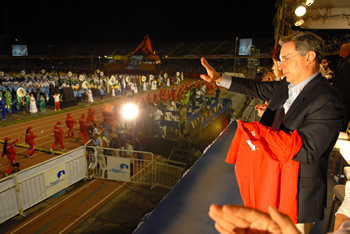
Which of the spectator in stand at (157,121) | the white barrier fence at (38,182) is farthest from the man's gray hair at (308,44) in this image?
the spectator in stand at (157,121)

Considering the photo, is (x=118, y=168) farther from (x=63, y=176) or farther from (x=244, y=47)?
(x=244, y=47)

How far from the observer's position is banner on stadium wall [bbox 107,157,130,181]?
7281mm

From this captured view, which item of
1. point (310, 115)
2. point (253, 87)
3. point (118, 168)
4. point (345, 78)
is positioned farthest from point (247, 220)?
point (118, 168)

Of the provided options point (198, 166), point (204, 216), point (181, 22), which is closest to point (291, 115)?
point (204, 216)

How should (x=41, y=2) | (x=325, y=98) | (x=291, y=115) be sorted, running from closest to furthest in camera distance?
(x=325, y=98), (x=291, y=115), (x=41, y=2)

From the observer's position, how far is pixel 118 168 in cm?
742

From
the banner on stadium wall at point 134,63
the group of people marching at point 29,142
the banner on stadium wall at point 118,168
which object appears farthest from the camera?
the banner on stadium wall at point 134,63

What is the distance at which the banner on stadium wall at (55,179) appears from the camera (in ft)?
21.3

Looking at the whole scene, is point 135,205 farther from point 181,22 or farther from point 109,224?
point 181,22

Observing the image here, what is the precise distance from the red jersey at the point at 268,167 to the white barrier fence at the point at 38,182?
627cm

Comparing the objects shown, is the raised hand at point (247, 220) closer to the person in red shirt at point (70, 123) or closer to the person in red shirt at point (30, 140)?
the person in red shirt at point (30, 140)

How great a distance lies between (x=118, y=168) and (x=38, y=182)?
2386 millimetres

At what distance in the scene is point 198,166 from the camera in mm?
3498

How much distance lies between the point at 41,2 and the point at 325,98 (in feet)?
225
